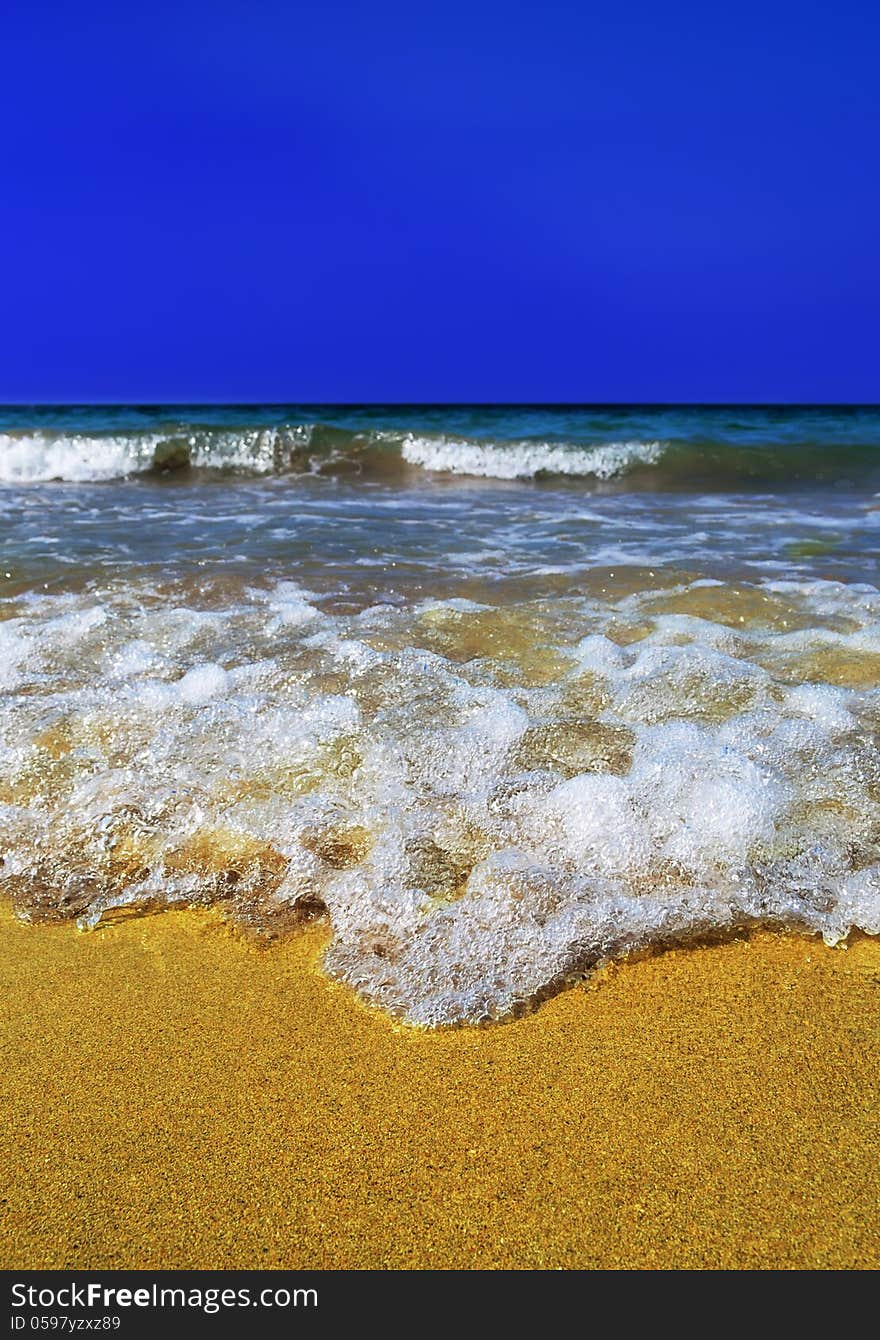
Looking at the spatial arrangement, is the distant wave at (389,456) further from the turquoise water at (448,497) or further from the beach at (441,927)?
the beach at (441,927)

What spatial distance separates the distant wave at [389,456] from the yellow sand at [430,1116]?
29.6ft

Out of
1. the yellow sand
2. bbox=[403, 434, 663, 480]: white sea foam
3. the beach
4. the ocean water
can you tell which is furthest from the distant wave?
the yellow sand

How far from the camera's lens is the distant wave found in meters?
10.3

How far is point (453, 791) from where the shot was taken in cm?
Answer: 207

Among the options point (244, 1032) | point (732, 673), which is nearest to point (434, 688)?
point (732, 673)

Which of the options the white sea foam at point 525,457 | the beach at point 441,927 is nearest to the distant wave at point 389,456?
the white sea foam at point 525,457

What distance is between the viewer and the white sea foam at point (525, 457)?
35.0 ft

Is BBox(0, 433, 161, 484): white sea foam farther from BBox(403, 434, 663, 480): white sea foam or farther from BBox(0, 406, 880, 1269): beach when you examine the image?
BBox(0, 406, 880, 1269): beach

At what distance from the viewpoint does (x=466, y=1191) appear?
1124mm

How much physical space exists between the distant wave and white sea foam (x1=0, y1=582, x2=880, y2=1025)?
7.58 m

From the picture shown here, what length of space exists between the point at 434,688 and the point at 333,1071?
4.64 ft

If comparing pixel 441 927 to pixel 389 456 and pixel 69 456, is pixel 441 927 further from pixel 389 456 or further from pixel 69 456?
pixel 69 456

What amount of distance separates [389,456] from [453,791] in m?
9.53
